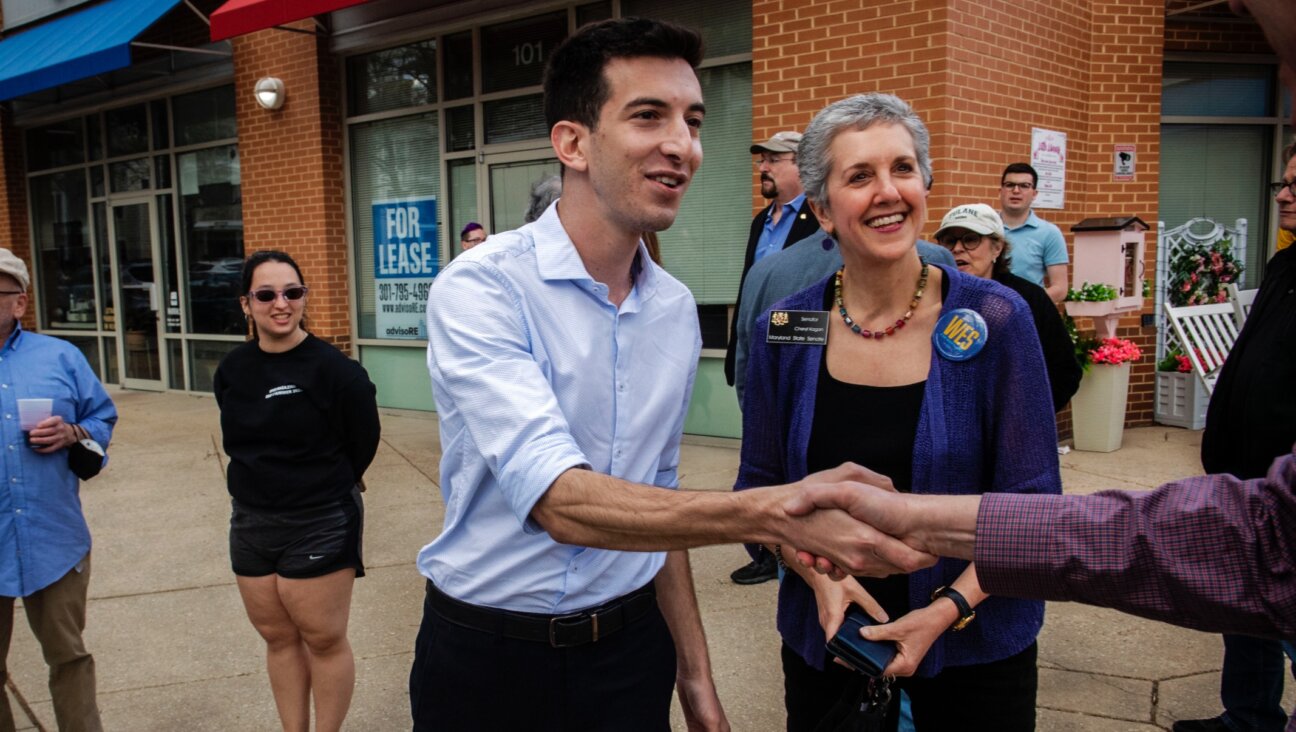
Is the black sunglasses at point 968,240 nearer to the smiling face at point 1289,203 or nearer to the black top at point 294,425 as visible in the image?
the smiling face at point 1289,203

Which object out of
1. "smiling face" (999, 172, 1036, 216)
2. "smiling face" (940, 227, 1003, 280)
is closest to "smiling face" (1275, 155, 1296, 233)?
"smiling face" (940, 227, 1003, 280)

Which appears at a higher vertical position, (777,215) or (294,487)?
(777,215)

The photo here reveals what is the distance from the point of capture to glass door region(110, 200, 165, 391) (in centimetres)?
1291

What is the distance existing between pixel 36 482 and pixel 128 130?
36.1 ft

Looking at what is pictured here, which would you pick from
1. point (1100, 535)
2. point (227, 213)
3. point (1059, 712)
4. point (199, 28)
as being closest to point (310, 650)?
point (1059, 712)

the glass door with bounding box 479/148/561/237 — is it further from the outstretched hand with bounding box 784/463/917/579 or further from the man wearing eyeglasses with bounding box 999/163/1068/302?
the outstretched hand with bounding box 784/463/917/579

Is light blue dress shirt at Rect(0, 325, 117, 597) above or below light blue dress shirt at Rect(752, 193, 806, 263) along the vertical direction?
below

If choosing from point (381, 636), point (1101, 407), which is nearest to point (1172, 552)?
point (381, 636)

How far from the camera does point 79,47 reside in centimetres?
1077

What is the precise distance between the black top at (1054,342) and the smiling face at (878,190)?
1.87 metres

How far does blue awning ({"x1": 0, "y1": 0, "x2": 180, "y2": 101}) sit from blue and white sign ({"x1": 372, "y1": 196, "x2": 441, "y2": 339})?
302 centimetres

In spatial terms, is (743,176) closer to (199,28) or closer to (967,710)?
(967,710)

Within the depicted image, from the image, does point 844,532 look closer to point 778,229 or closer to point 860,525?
point 860,525

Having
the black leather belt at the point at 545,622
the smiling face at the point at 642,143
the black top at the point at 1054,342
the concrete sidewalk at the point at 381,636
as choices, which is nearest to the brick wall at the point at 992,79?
the concrete sidewalk at the point at 381,636
